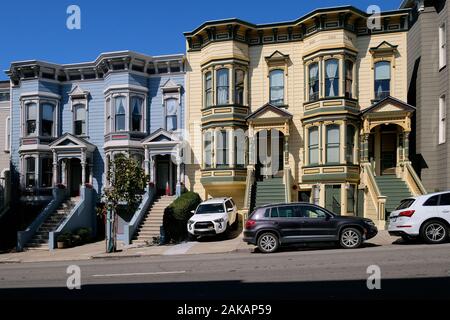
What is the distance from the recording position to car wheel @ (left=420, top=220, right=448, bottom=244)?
13188mm

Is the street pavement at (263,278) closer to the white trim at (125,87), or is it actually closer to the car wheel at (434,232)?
the car wheel at (434,232)

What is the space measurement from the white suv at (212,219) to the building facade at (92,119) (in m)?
4.53

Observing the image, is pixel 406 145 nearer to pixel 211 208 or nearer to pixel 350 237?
pixel 350 237

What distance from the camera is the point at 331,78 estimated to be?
2166 centimetres

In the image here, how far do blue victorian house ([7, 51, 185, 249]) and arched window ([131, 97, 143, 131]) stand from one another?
6cm

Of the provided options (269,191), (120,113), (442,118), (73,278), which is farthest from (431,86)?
(73,278)

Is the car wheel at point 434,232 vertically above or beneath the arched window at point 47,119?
beneath

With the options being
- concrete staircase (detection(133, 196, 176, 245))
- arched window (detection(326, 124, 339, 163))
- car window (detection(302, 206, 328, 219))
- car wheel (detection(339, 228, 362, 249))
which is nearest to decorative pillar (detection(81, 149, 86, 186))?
concrete staircase (detection(133, 196, 176, 245))

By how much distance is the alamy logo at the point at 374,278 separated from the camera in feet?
26.4

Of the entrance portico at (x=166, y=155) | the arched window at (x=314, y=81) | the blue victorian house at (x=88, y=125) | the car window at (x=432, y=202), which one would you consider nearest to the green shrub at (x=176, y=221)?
the entrance portico at (x=166, y=155)

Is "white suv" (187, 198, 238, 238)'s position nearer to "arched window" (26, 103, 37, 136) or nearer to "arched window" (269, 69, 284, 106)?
"arched window" (269, 69, 284, 106)

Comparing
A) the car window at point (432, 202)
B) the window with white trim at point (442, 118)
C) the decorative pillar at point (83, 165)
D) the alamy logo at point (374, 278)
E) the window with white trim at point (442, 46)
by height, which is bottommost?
the alamy logo at point (374, 278)

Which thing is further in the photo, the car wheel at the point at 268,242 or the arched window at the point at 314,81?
the arched window at the point at 314,81
